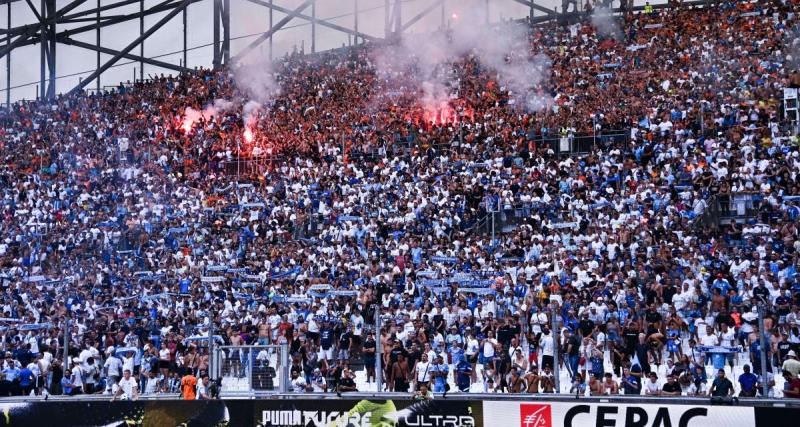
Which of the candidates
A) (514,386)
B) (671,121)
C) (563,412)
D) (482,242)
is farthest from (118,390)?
(671,121)

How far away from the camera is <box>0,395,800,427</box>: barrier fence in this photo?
39.9 ft

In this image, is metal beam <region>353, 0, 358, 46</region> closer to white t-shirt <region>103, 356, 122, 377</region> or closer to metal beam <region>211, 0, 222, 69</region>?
metal beam <region>211, 0, 222, 69</region>

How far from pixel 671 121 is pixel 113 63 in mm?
31256

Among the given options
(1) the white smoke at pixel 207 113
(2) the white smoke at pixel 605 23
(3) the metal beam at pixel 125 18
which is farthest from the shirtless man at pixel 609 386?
(3) the metal beam at pixel 125 18

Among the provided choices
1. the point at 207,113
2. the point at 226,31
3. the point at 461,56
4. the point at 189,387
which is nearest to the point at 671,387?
the point at 189,387

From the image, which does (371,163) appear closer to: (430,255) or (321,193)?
(321,193)

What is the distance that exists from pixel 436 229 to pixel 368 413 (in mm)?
12655

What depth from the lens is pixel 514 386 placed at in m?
15.5

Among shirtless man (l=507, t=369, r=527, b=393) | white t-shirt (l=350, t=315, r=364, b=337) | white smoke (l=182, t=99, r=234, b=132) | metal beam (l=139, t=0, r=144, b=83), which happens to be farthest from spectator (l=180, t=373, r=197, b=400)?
metal beam (l=139, t=0, r=144, b=83)

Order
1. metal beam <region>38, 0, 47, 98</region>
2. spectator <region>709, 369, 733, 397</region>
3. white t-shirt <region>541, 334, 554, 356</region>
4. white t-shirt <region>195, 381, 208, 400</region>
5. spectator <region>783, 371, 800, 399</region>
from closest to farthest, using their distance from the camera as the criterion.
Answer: spectator <region>783, 371, 800, 399</region>
spectator <region>709, 369, 733, 397</region>
white t-shirt <region>195, 381, 208, 400</region>
white t-shirt <region>541, 334, 554, 356</region>
metal beam <region>38, 0, 47, 98</region>

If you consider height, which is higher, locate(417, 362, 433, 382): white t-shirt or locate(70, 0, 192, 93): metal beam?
locate(70, 0, 192, 93): metal beam

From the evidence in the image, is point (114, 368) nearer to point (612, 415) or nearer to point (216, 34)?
point (612, 415)

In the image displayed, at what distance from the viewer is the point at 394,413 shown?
14102mm

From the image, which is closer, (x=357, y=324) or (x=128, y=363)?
(x=128, y=363)
